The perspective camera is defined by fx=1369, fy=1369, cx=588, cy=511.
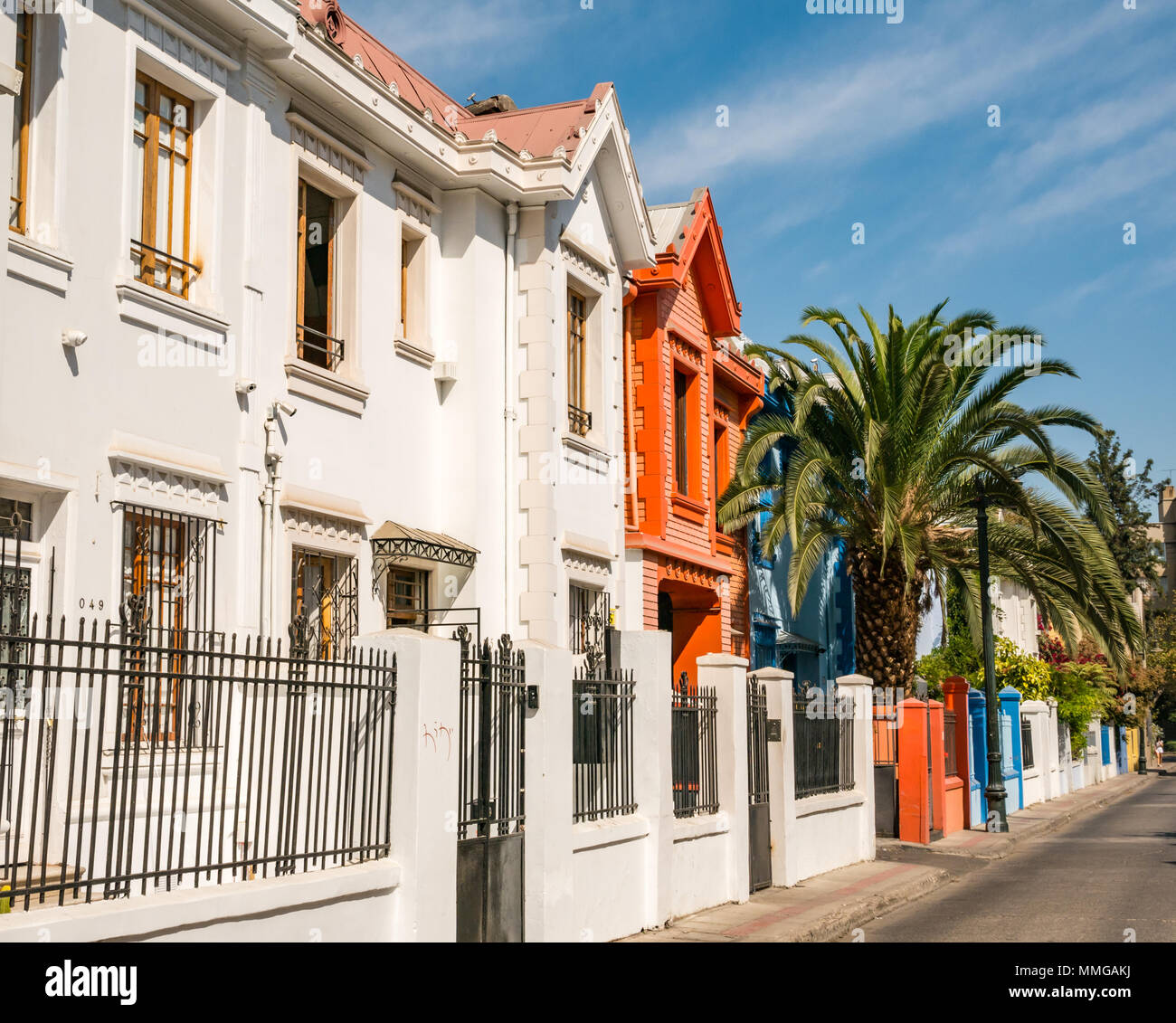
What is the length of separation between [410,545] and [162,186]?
4.15 m

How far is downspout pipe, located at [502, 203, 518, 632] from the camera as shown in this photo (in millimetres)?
15391

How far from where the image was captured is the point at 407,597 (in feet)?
47.8

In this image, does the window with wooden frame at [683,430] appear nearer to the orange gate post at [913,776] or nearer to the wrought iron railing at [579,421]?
the wrought iron railing at [579,421]

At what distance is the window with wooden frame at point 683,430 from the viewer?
867 inches

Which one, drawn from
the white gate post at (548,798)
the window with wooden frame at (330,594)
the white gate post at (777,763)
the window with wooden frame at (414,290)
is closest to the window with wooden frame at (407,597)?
the window with wooden frame at (330,594)

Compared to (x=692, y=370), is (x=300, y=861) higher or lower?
lower

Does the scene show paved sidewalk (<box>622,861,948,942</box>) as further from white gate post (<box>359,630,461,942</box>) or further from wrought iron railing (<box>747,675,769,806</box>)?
white gate post (<box>359,630,461,942</box>)

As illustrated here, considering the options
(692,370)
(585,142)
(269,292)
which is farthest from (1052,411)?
(269,292)

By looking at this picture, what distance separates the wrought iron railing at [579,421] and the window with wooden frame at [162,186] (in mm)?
6458

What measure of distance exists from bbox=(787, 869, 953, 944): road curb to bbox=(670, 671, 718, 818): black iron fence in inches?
63.3

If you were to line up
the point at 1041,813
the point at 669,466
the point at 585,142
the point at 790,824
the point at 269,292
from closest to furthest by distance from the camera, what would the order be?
1. the point at 269,292
2. the point at 790,824
3. the point at 585,142
4. the point at 669,466
5. the point at 1041,813

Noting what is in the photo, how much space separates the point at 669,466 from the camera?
21047 millimetres

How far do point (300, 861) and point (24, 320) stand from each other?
429 cm
